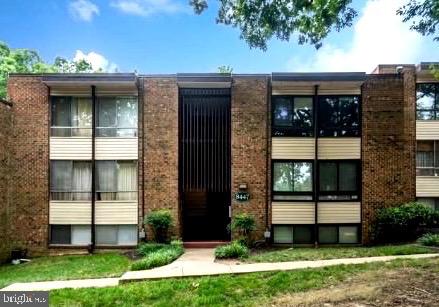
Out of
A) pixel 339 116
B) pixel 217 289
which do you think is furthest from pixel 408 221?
pixel 217 289

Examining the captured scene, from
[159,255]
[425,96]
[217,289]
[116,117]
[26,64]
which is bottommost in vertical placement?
[159,255]

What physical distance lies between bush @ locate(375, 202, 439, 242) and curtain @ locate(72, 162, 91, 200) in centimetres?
1213

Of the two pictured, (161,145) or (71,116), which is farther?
(71,116)

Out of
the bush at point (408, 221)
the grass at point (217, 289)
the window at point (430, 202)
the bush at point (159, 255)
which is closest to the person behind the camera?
the grass at point (217, 289)

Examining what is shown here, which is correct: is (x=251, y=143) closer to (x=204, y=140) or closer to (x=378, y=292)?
(x=204, y=140)

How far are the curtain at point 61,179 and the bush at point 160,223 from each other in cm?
363

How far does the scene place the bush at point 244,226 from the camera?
16484 mm

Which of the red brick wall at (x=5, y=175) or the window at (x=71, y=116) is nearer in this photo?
the red brick wall at (x=5, y=175)

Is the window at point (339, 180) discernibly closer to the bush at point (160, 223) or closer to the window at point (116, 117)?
the bush at point (160, 223)

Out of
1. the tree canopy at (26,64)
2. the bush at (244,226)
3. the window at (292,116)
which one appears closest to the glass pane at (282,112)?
the window at (292,116)

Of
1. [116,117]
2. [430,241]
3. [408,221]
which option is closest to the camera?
[430,241]

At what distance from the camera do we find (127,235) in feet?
57.0

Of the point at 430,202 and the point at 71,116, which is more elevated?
the point at 71,116

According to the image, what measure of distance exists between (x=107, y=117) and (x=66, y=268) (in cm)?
663
